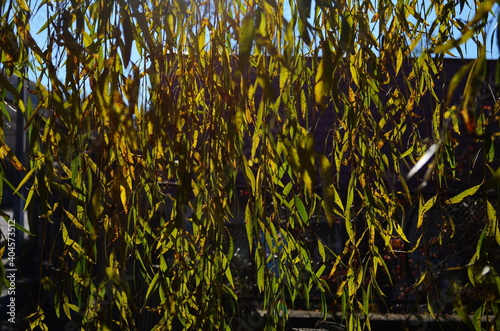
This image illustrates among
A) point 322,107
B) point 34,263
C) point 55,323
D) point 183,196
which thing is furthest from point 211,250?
point 34,263

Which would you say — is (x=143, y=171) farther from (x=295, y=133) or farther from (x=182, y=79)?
(x=295, y=133)

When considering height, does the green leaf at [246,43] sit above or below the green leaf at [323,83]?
above

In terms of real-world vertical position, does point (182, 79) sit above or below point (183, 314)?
above

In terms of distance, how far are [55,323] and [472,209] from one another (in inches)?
99.8

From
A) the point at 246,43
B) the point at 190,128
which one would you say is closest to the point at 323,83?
the point at 246,43

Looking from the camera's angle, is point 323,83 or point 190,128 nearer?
point 323,83

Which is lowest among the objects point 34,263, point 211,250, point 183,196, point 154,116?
point 34,263

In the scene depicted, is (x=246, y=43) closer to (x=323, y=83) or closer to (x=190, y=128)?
(x=323, y=83)

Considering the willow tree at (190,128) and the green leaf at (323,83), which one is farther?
the willow tree at (190,128)

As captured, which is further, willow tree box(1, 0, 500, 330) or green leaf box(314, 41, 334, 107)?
willow tree box(1, 0, 500, 330)

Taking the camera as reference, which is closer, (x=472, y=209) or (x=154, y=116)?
(x=154, y=116)

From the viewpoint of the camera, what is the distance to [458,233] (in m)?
4.39

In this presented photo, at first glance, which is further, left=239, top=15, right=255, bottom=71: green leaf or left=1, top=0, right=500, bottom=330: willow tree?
left=1, top=0, right=500, bottom=330: willow tree

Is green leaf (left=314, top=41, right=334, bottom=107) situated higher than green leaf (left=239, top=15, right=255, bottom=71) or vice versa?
green leaf (left=239, top=15, right=255, bottom=71)
